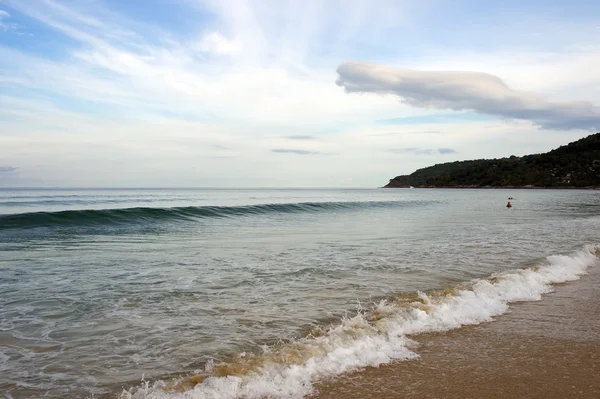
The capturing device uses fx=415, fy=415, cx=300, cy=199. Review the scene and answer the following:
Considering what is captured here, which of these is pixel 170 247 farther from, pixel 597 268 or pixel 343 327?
pixel 597 268

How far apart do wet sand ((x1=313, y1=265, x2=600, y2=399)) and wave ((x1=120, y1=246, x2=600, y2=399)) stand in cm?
23

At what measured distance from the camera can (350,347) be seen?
16.5ft

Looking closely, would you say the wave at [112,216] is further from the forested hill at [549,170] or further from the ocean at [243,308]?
the forested hill at [549,170]

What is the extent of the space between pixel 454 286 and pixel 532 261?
15.0ft

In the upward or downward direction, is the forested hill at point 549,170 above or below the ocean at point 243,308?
above

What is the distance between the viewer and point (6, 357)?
4.74 m

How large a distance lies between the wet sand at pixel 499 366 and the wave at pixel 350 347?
0.23 meters

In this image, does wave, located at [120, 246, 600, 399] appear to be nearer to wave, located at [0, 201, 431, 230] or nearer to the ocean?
the ocean

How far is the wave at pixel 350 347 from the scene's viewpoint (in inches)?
158

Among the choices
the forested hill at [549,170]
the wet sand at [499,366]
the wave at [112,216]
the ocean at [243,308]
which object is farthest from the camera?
the forested hill at [549,170]

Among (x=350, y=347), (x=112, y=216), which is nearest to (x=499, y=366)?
(x=350, y=347)

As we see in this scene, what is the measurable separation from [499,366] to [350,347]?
165 cm

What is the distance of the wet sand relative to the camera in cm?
401

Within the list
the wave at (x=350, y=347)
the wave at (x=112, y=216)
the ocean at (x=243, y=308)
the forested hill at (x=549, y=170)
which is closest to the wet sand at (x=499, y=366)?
the ocean at (x=243, y=308)
